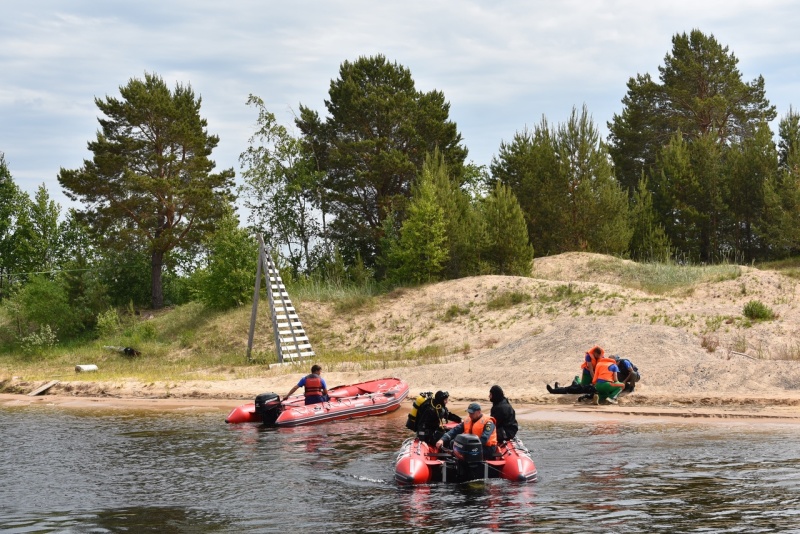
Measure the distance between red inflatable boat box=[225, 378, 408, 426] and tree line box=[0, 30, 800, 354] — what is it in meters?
17.3

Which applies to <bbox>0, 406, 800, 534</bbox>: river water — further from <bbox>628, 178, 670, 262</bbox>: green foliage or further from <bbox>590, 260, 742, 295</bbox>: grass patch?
<bbox>628, 178, 670, 262</bbox>: green foliage

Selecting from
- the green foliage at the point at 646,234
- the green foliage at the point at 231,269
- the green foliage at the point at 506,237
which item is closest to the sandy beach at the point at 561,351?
the green foliage at the point at 506,237

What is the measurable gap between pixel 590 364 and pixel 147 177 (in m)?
29.6

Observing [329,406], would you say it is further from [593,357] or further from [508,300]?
[508,300]

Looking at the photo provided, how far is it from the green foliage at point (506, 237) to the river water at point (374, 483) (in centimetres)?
2047

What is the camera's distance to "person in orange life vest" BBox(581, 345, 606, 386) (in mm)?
22984

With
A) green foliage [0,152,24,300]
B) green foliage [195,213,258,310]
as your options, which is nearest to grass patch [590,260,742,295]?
green foliage [195,213,258,310]

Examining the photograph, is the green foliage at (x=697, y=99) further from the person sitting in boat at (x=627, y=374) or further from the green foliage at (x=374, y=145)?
the person sitting in boat at (x=627, y=374)

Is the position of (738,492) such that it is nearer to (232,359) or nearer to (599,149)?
(232,359)

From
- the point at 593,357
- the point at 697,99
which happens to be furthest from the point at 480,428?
the point at 697,99

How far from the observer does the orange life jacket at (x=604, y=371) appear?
22.9 m

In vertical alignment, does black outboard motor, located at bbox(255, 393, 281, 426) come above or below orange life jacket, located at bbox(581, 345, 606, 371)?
below

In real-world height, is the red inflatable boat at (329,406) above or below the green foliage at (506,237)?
below

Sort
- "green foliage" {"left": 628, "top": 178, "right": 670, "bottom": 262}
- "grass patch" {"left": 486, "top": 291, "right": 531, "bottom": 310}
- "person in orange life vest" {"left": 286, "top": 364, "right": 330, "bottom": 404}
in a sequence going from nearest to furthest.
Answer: "person in orange life vest" {"left": 286, "top": 364, "right": 330, "bottom": 404} < "grass patch" {"left": 486, "top": 291, "right": 531, "bottom": 310} < "green foliage" {"left": 628, "top": 178, "right": 670, "bottom": 262}
